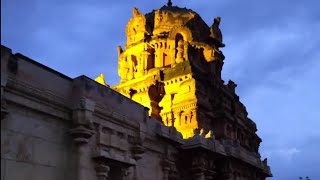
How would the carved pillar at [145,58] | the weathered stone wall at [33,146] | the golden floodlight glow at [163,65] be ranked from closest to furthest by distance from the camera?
the weathered stone wall at [33,146] < the golden floodlight glow at [163,65] < the carved pillar at [145,58]

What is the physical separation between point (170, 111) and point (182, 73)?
3358mm

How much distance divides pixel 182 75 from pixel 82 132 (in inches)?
908

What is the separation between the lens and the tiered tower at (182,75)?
34.5 metres

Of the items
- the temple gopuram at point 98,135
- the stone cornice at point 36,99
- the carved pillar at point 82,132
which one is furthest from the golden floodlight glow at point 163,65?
the stone cornice at point 36,99

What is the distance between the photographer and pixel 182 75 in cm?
3600

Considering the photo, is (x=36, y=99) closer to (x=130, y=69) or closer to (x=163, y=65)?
(x=163, y=65)

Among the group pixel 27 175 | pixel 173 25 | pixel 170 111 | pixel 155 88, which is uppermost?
pixel 173 25

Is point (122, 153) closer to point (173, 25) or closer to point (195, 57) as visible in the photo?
point (195, 57)

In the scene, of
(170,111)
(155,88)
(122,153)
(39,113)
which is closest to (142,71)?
(155,88)

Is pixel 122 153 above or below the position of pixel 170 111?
below

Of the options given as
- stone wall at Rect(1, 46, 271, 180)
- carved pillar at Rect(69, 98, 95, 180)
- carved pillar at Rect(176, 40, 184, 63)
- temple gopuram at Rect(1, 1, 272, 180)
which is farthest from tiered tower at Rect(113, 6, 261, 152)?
carved pillar at Rect(69, 98, 95, 180)

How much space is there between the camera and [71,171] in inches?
523

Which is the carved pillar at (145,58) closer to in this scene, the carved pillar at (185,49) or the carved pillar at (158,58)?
the carved pillar at (158,58)

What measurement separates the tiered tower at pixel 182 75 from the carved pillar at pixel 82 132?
57.2 ft
